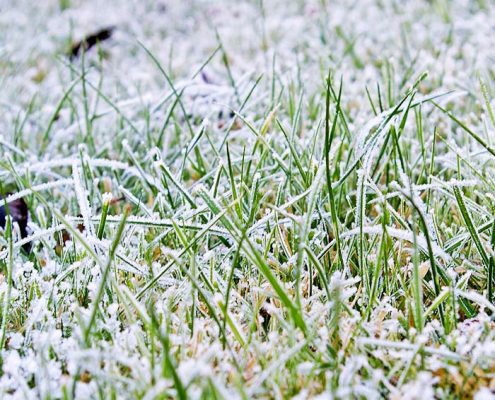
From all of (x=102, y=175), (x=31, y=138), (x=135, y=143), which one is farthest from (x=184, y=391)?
(x=31, y=138)

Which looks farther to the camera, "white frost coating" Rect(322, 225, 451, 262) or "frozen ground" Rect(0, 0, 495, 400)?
"white frost coating" Rect(322, 225, 451, 262)

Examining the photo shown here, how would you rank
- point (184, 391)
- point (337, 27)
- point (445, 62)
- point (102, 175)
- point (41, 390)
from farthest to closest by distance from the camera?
point (337, 27)
point (445, 62)
point (102, 175)
point (41, 390)
point (184, 391)

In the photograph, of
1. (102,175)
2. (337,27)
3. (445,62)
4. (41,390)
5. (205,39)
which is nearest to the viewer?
(41,390)

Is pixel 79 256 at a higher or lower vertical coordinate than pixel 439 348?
higher

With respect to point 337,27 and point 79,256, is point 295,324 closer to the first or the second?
point 79,256

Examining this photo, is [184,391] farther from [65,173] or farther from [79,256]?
[65,173]

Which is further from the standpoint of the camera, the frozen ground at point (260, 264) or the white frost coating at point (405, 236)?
the white frost coating at point (405, 236)

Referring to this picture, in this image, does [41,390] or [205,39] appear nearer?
[41,390]

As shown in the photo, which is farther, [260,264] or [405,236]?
[405,236]

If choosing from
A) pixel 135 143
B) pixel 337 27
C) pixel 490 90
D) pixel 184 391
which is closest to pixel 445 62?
pixel 490 90
